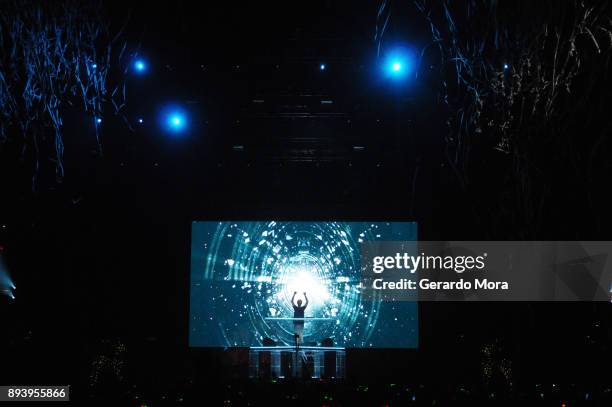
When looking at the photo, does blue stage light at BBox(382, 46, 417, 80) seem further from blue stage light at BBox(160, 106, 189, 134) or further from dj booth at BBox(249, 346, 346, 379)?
dj booth at BBox(249, 346, 346, 379)

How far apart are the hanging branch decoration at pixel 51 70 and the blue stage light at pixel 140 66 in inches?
6.3

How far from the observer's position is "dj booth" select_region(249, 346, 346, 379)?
6957 millimetres

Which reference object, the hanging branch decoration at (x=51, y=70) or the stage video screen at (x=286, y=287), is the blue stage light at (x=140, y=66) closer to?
the hanging branch decoration at (x=51, y=70)

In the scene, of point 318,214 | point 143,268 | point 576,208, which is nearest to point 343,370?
point 318,214

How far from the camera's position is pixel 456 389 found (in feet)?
13.4

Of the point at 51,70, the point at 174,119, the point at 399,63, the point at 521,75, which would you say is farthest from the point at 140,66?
the point at 521,75

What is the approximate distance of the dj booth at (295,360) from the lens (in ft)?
22.8

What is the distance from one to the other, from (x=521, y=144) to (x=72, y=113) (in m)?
4.71

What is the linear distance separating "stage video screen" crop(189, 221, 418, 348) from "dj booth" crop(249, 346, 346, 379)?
336 millimetres

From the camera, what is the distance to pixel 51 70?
573 cm

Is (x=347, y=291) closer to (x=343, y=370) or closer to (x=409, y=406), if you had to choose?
(x=343, y=370)

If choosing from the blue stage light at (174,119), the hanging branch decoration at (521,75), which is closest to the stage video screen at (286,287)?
the blue stage light at (174,119)

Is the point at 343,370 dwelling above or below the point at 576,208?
below

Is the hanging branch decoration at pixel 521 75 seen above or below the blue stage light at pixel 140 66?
below
